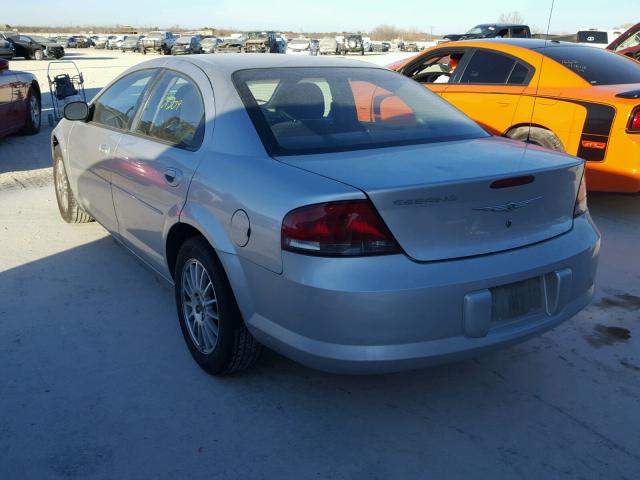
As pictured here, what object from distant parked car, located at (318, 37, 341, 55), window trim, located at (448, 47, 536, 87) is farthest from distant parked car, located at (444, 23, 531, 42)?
distant parked car, located at (318, 37, 341, 55)

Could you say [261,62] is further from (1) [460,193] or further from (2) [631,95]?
(2) [631,95]

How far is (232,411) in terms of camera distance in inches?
116

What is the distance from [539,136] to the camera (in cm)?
614

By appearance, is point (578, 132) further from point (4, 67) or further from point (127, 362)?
point (4, 67)

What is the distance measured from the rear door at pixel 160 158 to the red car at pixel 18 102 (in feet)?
17.4

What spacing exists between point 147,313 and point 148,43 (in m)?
48.2

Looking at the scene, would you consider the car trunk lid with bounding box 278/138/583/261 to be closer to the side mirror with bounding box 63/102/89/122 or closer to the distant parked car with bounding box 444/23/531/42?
the side mirror with bounding box 63/102/89/122

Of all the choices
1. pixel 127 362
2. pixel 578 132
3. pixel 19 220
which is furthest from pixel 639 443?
pixel 19 220

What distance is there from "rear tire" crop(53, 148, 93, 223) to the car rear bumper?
3.39 meters

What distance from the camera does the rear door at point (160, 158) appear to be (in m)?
3.28

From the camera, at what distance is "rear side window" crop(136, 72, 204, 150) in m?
3.35

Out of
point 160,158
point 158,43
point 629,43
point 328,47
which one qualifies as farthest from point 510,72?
point 158,43

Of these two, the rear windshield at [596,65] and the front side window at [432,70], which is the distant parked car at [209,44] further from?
the rear windshield at [596,65]

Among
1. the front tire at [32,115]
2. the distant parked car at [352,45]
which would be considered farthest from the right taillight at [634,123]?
the distant parked car at [352,45]
